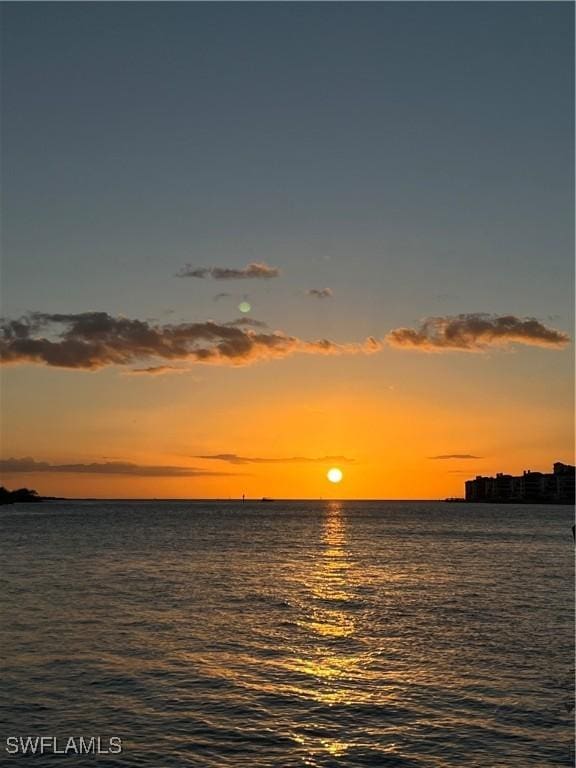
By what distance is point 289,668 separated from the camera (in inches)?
1432

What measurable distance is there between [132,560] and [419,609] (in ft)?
149

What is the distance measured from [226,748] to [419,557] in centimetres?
7977

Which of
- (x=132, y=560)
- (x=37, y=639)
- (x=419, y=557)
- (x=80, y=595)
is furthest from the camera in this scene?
(x=419, y=557)

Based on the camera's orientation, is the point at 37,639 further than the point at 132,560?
No

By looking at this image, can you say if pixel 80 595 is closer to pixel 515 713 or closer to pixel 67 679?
pixel 67 679

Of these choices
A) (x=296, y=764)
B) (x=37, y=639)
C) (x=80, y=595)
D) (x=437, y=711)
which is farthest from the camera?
(x=80, y=595)

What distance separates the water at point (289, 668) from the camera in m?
26.0

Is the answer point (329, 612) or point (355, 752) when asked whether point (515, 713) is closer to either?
point (355, 752)

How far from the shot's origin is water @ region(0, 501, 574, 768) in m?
26.0

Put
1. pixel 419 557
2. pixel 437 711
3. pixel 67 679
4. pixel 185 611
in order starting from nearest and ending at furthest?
pixel 437 711
pixel 67 679
pixel 185 611
pixel 419 557

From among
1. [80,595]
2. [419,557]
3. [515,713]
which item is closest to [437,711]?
[515,713]

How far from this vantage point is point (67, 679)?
1324 inches

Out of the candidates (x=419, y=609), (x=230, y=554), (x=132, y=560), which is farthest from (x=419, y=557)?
(x=419, y=609)

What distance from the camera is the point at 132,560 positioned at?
297 ft
